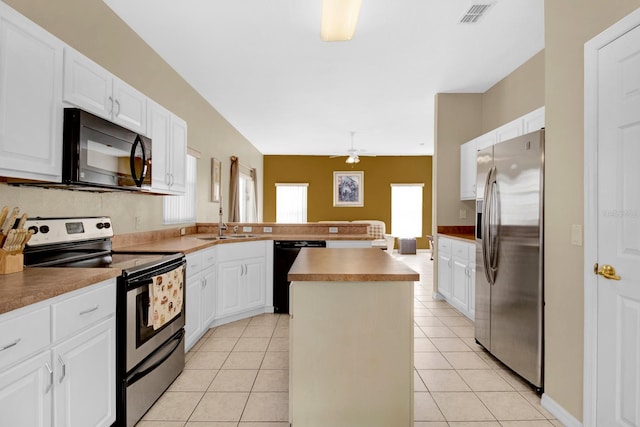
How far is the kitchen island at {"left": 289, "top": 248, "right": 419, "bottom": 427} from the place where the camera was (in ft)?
5.49

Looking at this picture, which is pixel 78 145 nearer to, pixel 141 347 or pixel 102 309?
pixel 102 309

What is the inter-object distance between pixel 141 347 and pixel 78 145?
1.15 m

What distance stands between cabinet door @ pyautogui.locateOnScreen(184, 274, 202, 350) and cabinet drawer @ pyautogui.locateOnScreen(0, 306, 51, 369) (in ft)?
4.69

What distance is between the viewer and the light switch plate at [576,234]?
5.96 ft

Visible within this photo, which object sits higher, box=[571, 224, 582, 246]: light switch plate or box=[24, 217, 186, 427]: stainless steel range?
box=[571, 224, 582, 246]: light switch plate

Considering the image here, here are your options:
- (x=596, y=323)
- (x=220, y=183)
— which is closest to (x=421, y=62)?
(x=596, y=323)

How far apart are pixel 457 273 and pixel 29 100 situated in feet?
12.8

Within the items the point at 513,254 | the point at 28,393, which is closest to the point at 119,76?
the point at 28,393

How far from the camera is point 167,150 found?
2939mm

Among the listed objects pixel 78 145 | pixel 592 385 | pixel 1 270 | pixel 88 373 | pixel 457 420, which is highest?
pixel 78 145

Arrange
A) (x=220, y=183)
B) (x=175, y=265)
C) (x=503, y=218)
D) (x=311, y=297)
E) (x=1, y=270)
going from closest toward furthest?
(x=1, y=270) → (x=311, y=297) → (x=175, y=265) → (x=503, y=218) → (x=220, y=183)

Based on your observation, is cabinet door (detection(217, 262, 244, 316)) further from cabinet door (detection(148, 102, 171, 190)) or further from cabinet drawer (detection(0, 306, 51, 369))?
cabinet drawer (detection(0, 306, 51, 369))

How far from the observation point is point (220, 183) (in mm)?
5457

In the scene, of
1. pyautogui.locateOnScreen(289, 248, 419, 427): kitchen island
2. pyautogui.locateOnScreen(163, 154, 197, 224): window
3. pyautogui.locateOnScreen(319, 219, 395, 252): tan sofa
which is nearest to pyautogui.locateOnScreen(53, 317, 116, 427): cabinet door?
pyautogui.locateOnScreen(289, 248, 419, 427): kitchen island
